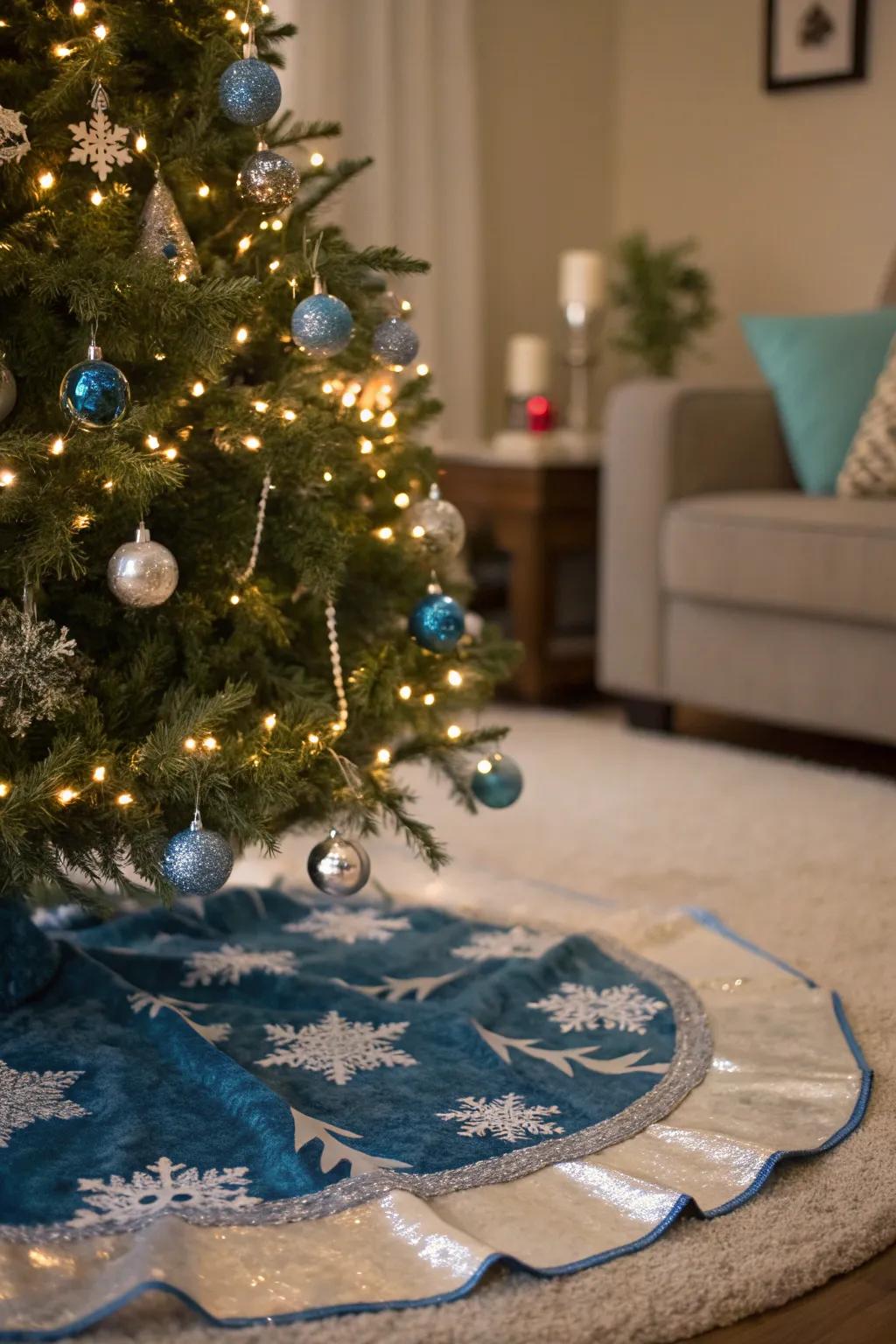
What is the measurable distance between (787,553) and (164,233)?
1.56 metres

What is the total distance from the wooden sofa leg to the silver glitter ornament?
1861mm

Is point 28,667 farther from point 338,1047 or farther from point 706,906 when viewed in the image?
point 706,906

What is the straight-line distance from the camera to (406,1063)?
1.53 metres

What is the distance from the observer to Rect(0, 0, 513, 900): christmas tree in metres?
1.38

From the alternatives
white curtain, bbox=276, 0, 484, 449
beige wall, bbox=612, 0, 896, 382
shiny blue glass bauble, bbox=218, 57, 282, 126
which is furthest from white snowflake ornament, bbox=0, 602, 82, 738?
beige wall, bbox=612, 0, 896, 382

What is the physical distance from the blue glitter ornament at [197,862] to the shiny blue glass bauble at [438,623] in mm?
391

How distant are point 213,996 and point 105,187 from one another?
855 mm

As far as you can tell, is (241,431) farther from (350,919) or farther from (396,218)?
(396,218)

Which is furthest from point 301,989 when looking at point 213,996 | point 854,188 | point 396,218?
point 854,188

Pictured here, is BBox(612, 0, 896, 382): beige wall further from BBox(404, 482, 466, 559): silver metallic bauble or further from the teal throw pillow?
BBox(404, 482, 466, 559): silver metallic bauble

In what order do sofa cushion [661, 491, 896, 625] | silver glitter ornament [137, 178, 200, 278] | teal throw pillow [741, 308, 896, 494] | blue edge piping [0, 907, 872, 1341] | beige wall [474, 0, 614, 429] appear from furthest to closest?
beige wall [474, 0, 614, 429] < teal throw pillow [741, 308, 896, 494] < sofa cushion [661, 491, 896, 625] < silver glitter ornament [137, 178, 200, 278] < blue edge piping [0, 907, 872, 1341]

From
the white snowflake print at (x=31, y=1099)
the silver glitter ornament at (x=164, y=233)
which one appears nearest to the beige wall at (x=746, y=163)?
the silver glitter ornament at (x=164, y=233)

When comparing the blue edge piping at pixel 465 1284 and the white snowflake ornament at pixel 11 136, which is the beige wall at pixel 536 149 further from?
the blue edge piping at pixel 465 1284

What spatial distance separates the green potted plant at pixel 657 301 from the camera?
3.69 m
